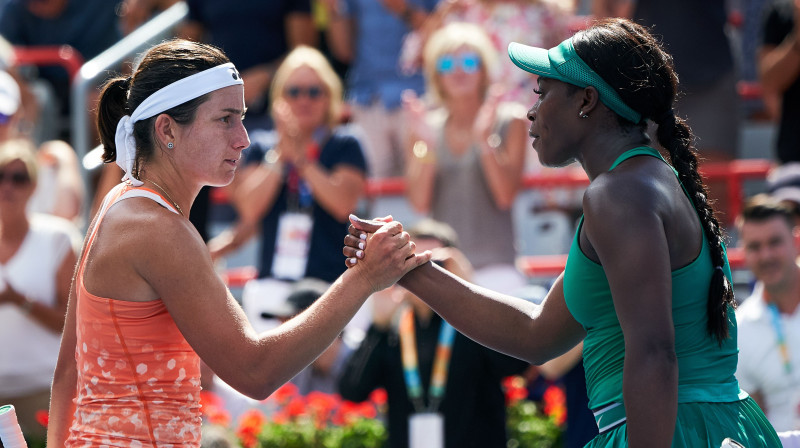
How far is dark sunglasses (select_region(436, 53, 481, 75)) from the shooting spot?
6480mm

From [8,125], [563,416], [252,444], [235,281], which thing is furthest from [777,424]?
[8,125]

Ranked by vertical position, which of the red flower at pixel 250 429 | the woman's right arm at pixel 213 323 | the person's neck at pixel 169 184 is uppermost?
the person's neck at pixel 169 184

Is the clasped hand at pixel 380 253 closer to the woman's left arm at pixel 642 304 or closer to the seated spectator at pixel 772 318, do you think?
the woman's left arm at pixel 642 304

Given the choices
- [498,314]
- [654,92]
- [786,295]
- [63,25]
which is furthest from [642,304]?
[63,25]

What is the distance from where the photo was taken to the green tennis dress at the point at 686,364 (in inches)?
104

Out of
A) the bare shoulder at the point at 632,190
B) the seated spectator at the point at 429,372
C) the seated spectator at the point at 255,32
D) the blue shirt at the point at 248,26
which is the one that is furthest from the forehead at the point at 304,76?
the bare shoulder at the point at 632,190

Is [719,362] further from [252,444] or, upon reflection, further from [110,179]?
[110,179]

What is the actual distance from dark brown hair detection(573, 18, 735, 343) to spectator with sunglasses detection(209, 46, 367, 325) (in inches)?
142

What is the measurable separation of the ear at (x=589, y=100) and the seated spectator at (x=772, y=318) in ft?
9.17

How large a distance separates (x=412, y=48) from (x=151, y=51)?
15.1 feet

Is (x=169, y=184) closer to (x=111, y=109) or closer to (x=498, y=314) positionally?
(x=111, y=109)

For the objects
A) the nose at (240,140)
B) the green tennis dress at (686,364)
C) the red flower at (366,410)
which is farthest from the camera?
the red flower at (366,410)

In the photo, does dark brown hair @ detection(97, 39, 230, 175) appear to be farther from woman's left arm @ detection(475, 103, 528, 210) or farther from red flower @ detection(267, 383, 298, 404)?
woman's left arm @ detection(475, 103, 528, 210)

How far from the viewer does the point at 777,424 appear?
512 cm
